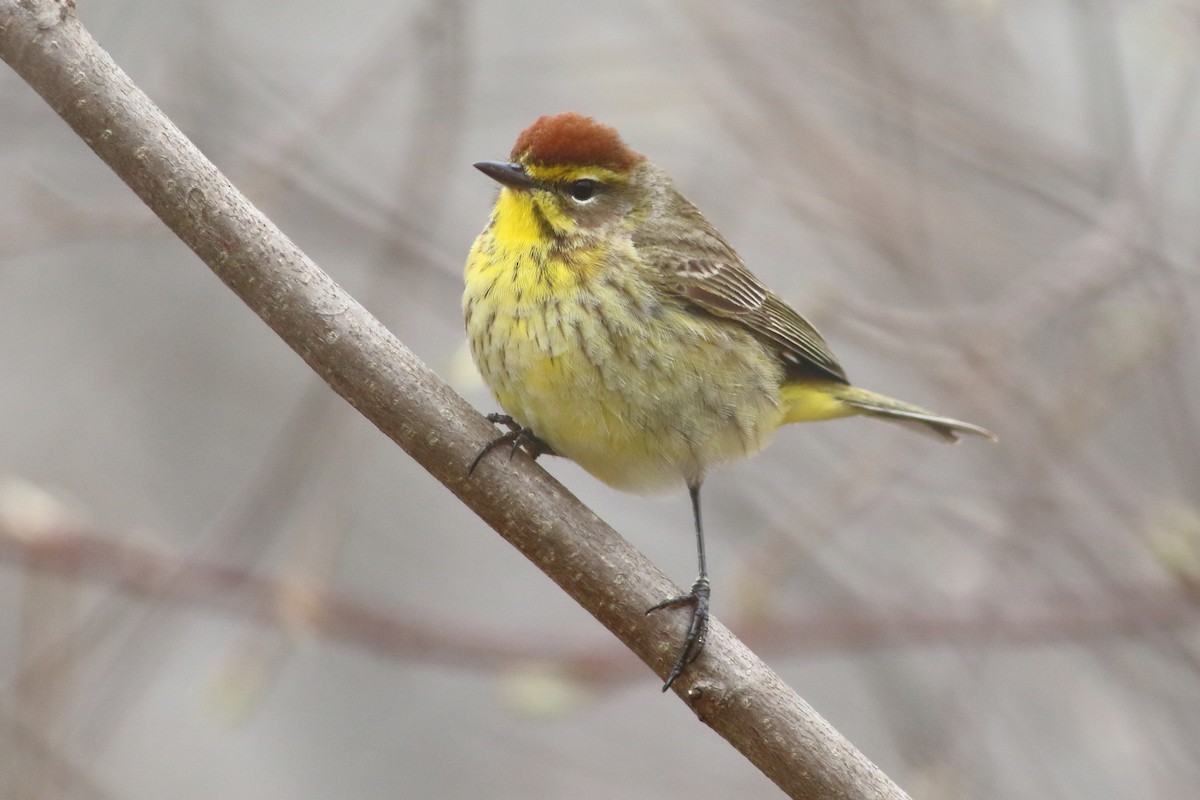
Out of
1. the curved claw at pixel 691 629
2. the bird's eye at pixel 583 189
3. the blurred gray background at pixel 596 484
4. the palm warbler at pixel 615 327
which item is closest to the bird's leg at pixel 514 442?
the palm warbler at pixel 615 327

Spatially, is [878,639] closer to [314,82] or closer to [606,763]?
[606,763]

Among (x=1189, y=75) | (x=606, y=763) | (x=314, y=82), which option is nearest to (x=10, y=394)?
(x=314, y=82)

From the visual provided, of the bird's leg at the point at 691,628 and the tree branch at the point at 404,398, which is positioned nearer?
the tree branch at the point at 404,398

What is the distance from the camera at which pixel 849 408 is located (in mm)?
4234

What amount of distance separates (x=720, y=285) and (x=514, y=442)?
1.23m

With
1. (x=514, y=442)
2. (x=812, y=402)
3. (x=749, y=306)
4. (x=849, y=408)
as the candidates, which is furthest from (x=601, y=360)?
(x=849, y=408)

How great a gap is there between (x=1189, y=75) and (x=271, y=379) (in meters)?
5.02

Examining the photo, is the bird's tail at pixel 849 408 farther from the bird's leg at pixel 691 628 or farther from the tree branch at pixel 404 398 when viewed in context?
the tree branch at pixel 404 398

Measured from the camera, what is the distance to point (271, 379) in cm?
745

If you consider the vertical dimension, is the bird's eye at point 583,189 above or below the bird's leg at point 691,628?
A: above

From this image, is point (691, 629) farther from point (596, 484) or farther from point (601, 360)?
point (596, 484)

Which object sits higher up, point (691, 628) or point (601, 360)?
point (601, 360)

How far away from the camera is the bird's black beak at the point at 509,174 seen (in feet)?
11.9

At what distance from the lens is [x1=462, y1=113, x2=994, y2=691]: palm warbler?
136 inches
